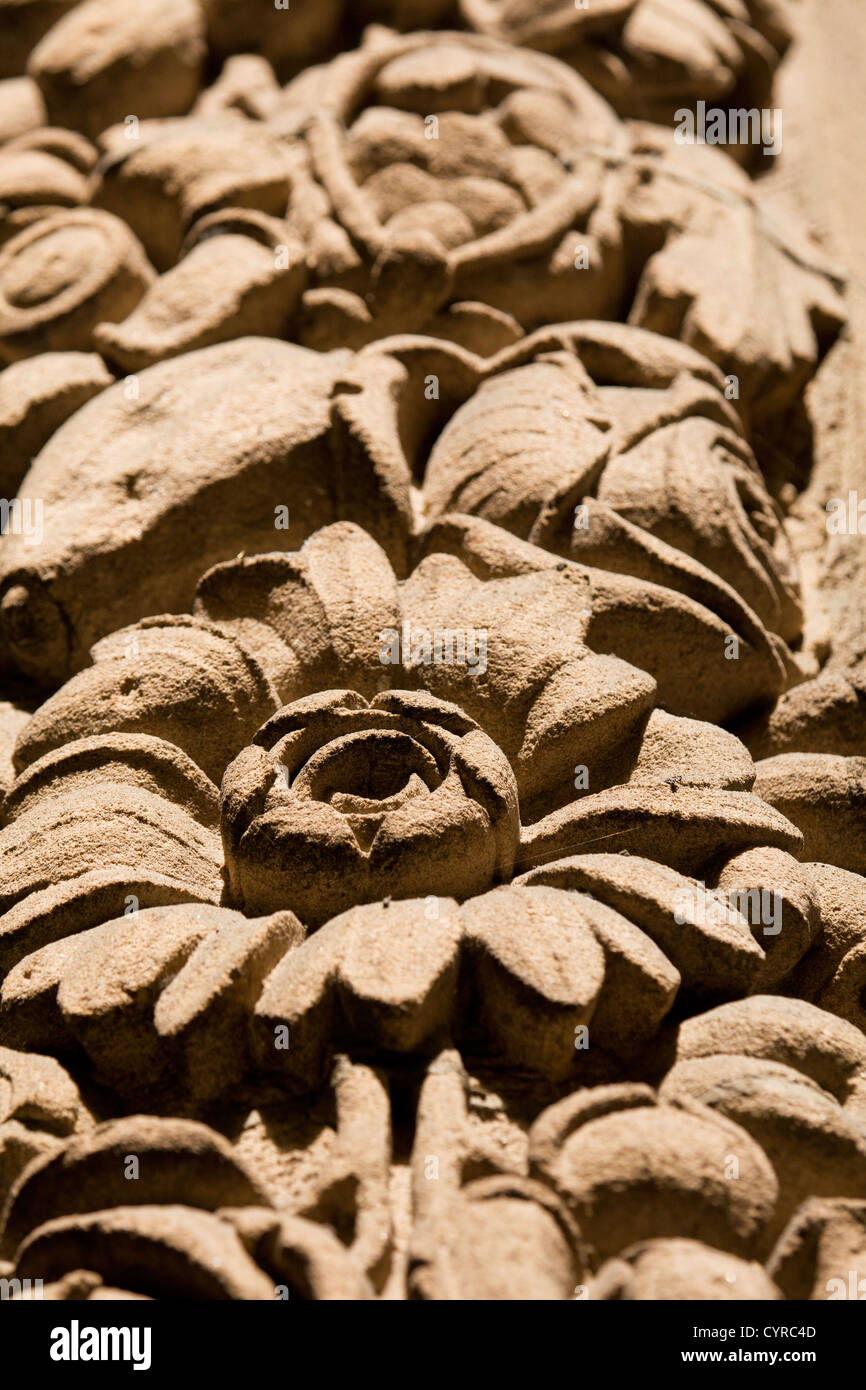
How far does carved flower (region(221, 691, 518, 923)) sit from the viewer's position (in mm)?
1611

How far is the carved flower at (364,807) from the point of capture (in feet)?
5.29

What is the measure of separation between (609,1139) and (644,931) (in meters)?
0.30

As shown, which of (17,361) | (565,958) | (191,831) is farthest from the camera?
(17,361)

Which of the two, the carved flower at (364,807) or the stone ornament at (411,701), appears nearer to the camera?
the stone ornament at (411,701)

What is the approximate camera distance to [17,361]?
2617mm

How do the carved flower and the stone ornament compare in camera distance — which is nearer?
the stone ornament

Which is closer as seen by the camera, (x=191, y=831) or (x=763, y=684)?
(x=191, y=831)

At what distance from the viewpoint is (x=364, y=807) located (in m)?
1.67

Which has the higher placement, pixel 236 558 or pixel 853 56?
pixel 853 56

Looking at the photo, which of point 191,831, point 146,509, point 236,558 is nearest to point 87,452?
point 146,509
